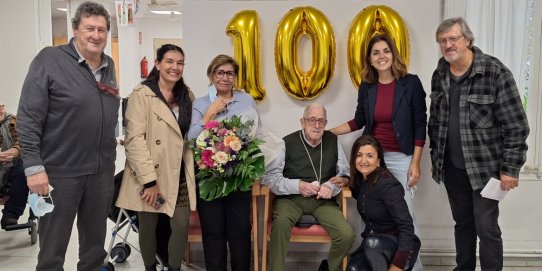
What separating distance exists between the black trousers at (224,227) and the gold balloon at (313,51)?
0.94m

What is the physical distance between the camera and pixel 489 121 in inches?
105

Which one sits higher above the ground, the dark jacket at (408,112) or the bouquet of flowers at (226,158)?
the dark jacket at (408,112)

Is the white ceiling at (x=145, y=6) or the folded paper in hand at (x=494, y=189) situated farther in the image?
the white ceiling at (x=145, y=6)

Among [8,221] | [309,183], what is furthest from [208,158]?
[8,221]

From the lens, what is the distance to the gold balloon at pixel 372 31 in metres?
3.41

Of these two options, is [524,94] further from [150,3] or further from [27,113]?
[150,3]

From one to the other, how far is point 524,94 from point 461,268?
1413mm

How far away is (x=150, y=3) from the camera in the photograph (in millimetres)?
9000

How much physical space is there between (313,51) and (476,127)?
4.35ft

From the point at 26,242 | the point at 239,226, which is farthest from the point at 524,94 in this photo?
the point at 26,242

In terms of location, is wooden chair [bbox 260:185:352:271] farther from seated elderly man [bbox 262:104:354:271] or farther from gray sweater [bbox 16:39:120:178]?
gray sweater [bbox 16:39:120:178]

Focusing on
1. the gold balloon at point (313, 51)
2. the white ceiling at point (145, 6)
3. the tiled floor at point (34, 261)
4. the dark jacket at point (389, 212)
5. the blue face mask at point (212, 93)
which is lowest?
the tiled floor at point (34, 261)

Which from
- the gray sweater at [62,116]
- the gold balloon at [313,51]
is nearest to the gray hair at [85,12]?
the gray sweater at [62,116]

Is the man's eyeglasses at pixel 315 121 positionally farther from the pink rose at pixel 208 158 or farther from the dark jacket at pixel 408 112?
the pink rose at pixel 208 158
